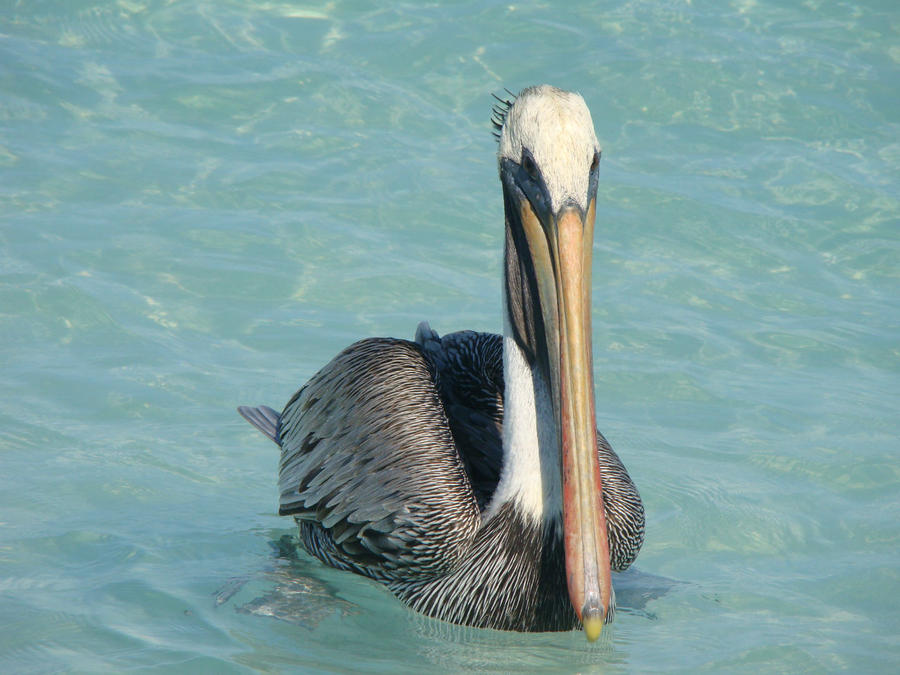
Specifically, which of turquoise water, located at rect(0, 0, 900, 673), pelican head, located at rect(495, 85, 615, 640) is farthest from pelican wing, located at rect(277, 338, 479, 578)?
pelican head, located at rect(495, 85, 615, 640)

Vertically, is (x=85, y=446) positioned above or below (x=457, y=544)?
above

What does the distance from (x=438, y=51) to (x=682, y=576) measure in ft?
19.6

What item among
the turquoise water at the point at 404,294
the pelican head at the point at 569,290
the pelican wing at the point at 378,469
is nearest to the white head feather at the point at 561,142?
the pelican head at the point at 569,290

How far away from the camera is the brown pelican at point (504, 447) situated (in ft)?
12.6

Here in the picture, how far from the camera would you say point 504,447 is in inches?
173

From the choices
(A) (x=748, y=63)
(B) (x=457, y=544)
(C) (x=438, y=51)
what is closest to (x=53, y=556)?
(B) (x=457, y=544)

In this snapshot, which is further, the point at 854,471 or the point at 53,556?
the point at 854,471

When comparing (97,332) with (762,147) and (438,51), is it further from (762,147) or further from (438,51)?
(762,147)

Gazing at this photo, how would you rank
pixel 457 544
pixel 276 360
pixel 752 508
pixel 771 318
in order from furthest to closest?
pixel 771 318 < pixel 276 360 < pixel 752 508 < pixel 457 544

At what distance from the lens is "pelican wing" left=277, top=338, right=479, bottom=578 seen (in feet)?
14.7

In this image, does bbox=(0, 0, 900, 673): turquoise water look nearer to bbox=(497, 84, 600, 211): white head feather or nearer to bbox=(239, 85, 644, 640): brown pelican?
bbox=(239, 85, 644, 640): brown pelican

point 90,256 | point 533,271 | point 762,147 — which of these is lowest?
point 533,271

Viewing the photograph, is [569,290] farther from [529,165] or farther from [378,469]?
[378,469]

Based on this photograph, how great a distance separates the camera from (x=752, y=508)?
5707mm
